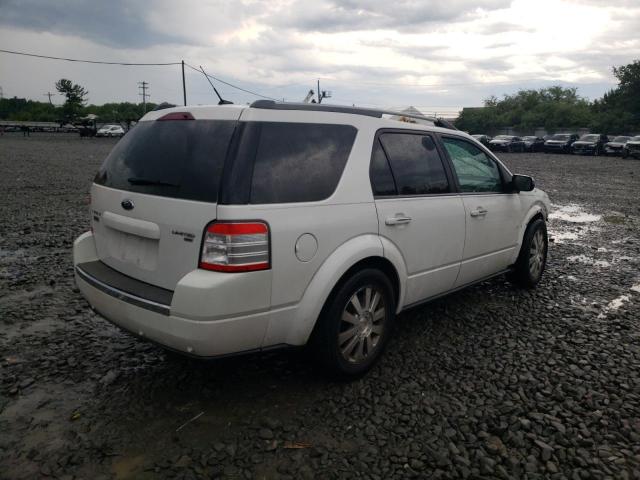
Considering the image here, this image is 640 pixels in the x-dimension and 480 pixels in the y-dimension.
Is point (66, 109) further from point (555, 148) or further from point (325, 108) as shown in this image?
point (325, 108)

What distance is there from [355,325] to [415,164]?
136cm

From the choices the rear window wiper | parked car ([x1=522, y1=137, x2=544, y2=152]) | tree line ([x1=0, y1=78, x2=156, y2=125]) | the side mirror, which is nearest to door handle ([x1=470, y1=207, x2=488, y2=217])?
the side mirror

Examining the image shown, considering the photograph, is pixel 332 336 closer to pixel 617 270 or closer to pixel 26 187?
pixel 617 270

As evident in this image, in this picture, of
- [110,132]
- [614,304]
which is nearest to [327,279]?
[614,304]

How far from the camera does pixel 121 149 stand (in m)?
3.28

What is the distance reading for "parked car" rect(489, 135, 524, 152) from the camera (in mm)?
40688

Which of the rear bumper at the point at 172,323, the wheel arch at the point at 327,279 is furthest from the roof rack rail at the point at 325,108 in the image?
the rear bumper at the point at 172,323

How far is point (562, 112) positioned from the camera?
216 feet

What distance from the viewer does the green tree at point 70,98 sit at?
8538 cm

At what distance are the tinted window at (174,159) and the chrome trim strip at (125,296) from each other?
0.61 m

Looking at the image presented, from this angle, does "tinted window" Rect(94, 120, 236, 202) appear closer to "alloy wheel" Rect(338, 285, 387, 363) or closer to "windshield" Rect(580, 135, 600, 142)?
"alloy wheel" Rect(338, 285, 387, 363)

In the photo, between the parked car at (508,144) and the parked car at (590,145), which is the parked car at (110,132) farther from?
the parked car at (590,145)

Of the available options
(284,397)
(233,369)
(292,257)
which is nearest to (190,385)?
(233,369)

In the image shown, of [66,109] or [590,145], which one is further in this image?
[66,109]
